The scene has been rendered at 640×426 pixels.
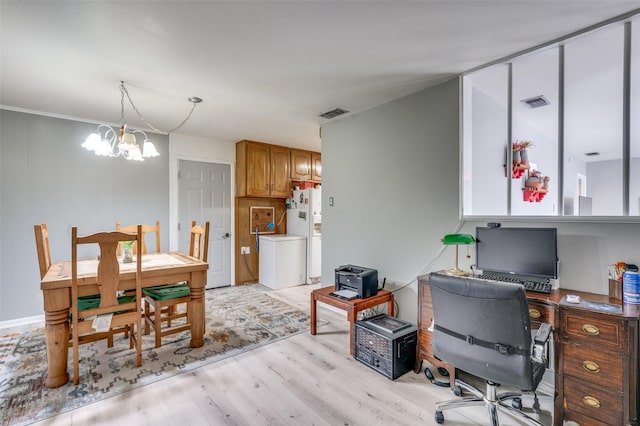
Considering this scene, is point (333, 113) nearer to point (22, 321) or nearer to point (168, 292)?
point (168, 292)

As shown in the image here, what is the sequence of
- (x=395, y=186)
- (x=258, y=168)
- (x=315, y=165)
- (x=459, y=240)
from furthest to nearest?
(x=315, y=165) → (x=258, y=168) → (x=395, y=186) → (x=459, y=240)

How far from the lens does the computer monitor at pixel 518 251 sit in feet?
6.52

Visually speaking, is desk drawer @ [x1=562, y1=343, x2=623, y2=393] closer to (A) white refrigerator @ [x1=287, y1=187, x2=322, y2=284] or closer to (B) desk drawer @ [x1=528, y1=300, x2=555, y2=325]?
(B) desk drawer @ [x1=528, y1=300, x2=555, y2=325]

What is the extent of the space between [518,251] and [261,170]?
12.7ft

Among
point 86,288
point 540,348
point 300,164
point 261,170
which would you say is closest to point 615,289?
point 540,348

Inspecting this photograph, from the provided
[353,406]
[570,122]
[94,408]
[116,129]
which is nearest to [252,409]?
[353,406]

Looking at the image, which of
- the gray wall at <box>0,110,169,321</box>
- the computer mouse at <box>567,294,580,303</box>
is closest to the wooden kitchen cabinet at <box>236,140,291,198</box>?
the gray wall at <box>0,110,169,321</box>

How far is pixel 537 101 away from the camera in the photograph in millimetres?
3203

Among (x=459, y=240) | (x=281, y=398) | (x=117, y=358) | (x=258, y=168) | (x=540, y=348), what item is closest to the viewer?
(x=540, y=348)

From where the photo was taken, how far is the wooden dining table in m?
2.14

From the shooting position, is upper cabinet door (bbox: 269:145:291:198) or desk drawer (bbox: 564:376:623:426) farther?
upper cabinet door (bbox: 269:145:291:198)

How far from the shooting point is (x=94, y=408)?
6.31 feet

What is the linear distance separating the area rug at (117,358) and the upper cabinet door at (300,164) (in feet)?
8.38

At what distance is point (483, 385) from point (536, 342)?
2.92ft
